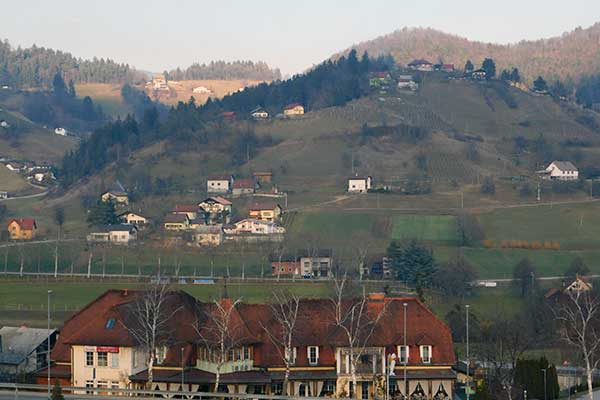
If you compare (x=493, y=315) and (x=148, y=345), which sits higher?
(x=148, y=345)

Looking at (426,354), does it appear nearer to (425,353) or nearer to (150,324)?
(425,353)

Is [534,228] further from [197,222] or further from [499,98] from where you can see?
[499,98]

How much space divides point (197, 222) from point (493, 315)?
140 ft

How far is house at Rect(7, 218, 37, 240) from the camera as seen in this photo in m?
101

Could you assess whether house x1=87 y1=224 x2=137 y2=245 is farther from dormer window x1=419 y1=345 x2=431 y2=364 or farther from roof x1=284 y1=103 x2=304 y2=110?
roof x1=284 y1=103 x2=304 y2=110

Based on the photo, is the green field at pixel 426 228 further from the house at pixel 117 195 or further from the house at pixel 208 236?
the house at pixel 117 195

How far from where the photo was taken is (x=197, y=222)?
342 feet

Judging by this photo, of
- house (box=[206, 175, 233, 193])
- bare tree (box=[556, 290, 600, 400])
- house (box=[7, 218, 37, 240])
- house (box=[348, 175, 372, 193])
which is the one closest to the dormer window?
bare tree (box=[556, 290, 600, 400])

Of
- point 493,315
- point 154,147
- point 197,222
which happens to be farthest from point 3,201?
point 493,315

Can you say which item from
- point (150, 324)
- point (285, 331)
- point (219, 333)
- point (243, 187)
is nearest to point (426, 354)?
point (285, 331)

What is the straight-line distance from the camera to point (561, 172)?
415 feet

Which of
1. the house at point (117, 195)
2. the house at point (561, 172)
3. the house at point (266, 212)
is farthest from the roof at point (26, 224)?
the house at point (561, 172)

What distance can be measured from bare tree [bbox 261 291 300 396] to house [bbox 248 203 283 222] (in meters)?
61.3

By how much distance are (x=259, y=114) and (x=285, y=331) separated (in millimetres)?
116952
